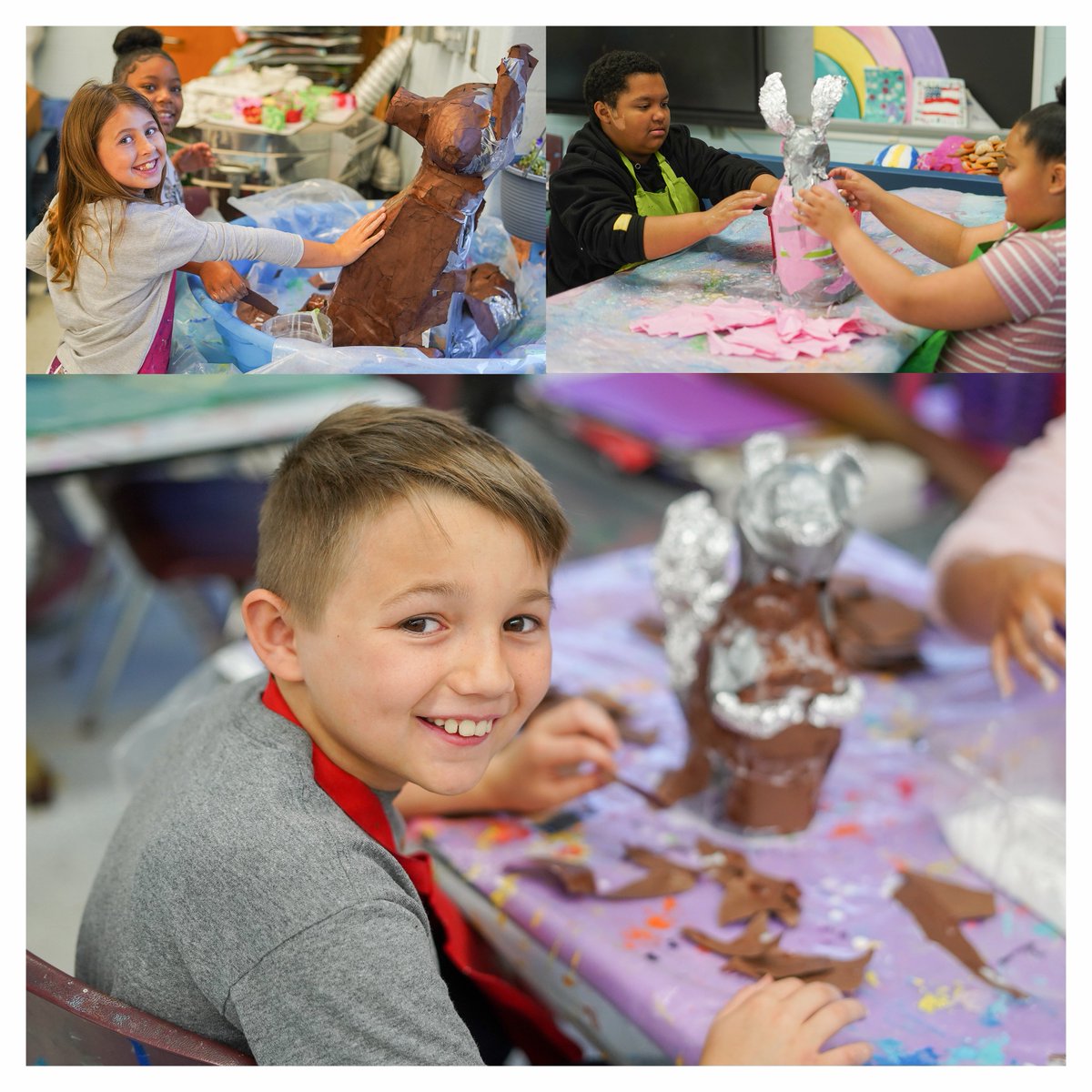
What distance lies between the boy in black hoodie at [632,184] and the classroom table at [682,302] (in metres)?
0.02

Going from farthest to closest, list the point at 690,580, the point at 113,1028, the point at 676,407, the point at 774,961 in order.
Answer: the point at 676,407 → the point at 690,580 → the point at 774,961 → the point at 113,1028

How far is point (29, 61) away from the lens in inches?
43.1

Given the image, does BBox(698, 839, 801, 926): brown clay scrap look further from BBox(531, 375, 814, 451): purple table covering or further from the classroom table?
BBox(531, 375, 814, 451): purple table covering

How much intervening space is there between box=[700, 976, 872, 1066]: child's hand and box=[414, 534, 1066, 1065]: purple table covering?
0.01 m

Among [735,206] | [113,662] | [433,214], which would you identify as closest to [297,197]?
[433,214]

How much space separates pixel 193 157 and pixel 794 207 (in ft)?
2.04

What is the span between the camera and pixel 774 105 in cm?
111

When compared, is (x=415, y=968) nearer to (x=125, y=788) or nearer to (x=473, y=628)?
(x=473, y=628)

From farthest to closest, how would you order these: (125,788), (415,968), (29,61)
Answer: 1. (125,788)
2. (29,61)
3. (415,968)

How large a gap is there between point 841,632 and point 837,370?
340 millimetres

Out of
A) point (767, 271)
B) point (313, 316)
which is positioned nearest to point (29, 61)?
point (313, 316)

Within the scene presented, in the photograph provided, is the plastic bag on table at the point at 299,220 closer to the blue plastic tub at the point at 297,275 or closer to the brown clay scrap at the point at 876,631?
the blue plastic tub at the point at 297,275

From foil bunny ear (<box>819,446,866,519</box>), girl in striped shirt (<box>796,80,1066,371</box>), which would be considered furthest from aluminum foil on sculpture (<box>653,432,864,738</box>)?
girl in striped shirt (<box>796,80,1066,371</box>)

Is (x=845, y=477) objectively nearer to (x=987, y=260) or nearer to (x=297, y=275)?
(x=987, y=260)
